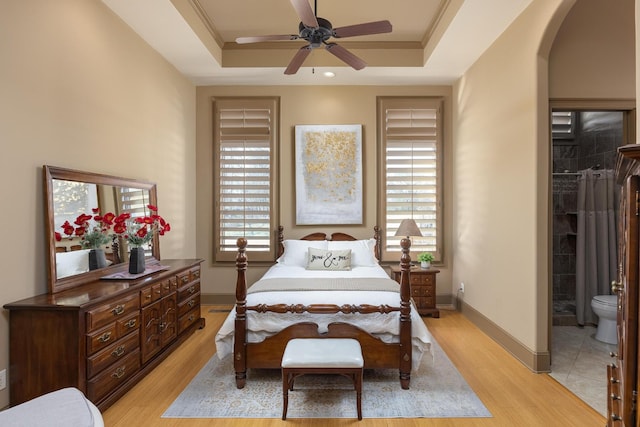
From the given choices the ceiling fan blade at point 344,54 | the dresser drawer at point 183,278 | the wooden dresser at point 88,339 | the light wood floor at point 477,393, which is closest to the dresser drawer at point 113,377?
the wooden dresser at point 88,339

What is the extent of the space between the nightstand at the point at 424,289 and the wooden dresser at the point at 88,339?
9.39ft

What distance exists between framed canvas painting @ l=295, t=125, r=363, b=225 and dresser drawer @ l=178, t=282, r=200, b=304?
165cm

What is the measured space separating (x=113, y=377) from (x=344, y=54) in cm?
314

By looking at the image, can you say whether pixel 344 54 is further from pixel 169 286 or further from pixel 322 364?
pixel 169 286

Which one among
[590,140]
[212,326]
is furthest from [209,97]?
[590,140]

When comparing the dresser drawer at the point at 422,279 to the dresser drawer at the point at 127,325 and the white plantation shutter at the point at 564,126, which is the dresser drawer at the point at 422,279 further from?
the dresser drawer at the point at 127,325

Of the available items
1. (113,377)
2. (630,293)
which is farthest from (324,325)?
(630,293)

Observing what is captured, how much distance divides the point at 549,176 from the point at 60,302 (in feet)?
12.2

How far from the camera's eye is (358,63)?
3332mm

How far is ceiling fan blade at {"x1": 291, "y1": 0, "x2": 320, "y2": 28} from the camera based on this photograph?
2422 millimetres

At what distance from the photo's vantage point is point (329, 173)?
498cm

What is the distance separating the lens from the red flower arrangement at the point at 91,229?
2665 millimetres

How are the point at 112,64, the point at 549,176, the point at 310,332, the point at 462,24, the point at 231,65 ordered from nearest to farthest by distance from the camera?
the point at 310,332
the point at 549,176
the point at 112,64
the point at 462,24
the point at 231,65

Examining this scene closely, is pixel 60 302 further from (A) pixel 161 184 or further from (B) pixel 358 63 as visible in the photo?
(B) pixel 358 63
